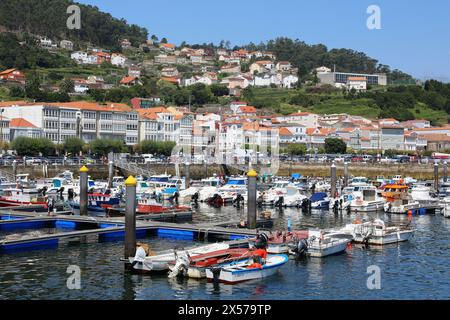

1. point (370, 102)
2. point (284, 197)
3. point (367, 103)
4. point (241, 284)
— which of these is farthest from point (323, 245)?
point (370, 102)

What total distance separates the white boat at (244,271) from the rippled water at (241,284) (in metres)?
0.30

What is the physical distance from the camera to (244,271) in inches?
1018

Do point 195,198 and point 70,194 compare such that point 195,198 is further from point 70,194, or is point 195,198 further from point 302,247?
point 302,247

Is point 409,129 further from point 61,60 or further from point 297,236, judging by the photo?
point 297,236

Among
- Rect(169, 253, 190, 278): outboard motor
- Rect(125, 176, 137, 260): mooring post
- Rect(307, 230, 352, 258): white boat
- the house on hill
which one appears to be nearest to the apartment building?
the house on hill

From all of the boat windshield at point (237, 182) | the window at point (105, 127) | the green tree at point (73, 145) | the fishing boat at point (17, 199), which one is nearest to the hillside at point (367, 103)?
the window at point (105, 127)

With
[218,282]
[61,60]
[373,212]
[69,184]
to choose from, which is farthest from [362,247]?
[61,60]

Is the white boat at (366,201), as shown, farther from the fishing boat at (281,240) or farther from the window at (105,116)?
the window at (105,116)

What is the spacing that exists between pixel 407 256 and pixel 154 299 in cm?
1358

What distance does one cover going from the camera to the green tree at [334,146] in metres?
115

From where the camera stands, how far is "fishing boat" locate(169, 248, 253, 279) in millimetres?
26203

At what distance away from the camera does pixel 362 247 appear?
34500 millimetres

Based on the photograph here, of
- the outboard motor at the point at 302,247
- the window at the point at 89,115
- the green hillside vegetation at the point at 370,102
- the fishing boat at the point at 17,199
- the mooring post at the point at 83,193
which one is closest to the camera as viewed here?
the outboard motor at the point at 302,247

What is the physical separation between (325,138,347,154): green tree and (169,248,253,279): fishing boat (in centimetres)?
8754
